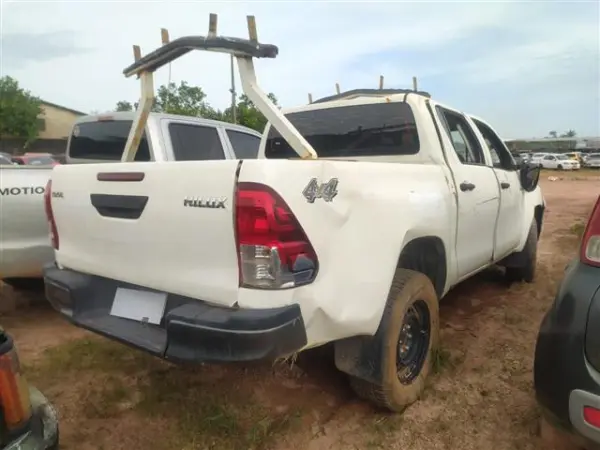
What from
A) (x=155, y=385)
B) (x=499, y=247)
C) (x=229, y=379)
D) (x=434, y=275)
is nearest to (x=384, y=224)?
(x=434, y=275)

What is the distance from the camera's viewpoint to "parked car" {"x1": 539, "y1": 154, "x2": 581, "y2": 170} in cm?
3991

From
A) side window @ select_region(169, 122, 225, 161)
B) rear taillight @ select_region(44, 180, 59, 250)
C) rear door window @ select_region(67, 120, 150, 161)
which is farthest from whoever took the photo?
rear door window @ select_region(67, 120, 150, 161)

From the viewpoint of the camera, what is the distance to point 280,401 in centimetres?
297

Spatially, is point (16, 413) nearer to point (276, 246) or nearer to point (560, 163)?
point (276, 246)

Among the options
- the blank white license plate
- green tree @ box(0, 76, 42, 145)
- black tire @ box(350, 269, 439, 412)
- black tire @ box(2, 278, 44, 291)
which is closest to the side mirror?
black tire @ box(350, 269, 439, 412)

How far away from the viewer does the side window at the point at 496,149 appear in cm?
458

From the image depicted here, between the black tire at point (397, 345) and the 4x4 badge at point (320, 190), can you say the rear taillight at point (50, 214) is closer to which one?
the 4x4 badge at point (320, 190)

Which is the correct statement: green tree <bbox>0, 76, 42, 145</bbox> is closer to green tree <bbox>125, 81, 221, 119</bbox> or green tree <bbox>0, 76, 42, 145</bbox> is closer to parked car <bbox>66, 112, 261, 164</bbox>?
green tree <bbox>125, 81, 221, 119</bbox>

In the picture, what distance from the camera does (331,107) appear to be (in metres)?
3.86

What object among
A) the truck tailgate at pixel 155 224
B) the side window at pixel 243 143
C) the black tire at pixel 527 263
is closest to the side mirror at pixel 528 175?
the black tire at pixel 527 263

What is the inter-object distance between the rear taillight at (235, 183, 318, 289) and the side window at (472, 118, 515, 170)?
3065 millimetres

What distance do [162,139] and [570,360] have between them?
14.4ft

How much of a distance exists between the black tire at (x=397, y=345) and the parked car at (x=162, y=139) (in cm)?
318

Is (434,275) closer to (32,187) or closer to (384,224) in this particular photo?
(384,224)
